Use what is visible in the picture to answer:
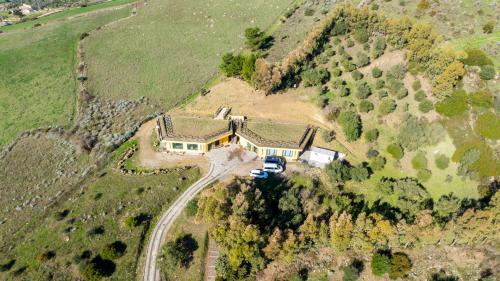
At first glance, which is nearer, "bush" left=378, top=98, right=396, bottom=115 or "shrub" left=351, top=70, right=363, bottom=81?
"bush" left=378, top=98, right=396, bottom=115

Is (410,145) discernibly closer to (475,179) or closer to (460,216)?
(475,179)

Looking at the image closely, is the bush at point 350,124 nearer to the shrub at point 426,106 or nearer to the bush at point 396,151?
the bush at point 396,151

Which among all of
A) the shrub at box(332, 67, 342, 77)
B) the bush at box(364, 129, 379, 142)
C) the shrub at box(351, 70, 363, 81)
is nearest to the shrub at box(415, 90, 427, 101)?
the bush at box(364, 129, 379, 142)

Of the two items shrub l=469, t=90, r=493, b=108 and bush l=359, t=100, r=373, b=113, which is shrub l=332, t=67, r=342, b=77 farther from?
shrub l=469, t=90, r=493, b=108

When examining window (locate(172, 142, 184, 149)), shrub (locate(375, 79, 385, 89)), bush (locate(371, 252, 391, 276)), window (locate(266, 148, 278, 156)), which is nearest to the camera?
bush (locate(371, 252, 391, 276))

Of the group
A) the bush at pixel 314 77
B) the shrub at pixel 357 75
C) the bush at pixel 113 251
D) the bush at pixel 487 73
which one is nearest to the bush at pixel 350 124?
the bush at pixel 314 77

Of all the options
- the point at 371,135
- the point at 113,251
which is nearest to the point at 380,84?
the point at 371,135

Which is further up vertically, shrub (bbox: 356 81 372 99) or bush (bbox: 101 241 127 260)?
shrub (bbox: 356 81 372 99)
